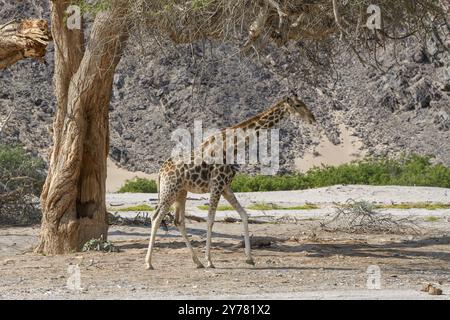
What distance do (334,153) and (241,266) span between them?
31144 mm

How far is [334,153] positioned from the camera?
147 feet

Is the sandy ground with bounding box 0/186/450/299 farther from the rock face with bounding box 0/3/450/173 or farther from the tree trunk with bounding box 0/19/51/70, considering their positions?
the rock face with bounding box 0/3/450/173

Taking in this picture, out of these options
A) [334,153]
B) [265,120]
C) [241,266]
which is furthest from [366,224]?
[334,153]

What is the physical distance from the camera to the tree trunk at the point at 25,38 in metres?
14.4

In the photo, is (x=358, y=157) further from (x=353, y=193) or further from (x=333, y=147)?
(x=353, y=193)

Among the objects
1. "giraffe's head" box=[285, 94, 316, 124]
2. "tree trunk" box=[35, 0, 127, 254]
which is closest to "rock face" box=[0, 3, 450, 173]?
"tree trunk" box=[35, 0, 127, 254]

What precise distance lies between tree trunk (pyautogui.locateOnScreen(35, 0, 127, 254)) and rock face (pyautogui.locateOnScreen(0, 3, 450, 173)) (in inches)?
1038

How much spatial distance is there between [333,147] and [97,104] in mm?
30420

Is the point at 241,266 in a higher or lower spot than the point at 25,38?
lower

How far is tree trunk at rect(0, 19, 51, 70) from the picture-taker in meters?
14.4

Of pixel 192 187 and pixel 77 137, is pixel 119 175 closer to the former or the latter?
pixel 77 137

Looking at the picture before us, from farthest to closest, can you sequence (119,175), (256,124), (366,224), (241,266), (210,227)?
1. (119,175)
2. (366,224)
3. (256,124)
4. (241,266)
5. (210,227)

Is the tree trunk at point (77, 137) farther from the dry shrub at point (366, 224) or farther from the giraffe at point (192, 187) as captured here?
the dry shrub at point (366, 224)

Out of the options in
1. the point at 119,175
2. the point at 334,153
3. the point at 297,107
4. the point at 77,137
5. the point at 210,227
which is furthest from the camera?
the point at 334,153
